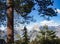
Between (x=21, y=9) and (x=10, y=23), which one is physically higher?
(x=21, y=9)

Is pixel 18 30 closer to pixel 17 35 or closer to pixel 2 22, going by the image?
pixel 17 35

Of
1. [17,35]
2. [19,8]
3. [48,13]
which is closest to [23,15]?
[19,8]

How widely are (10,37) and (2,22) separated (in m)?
2.31

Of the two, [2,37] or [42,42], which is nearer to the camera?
[42,42]

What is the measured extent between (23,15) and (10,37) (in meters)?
2.18

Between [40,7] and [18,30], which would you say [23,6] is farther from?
[18,30]

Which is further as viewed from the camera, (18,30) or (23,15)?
(18,30)

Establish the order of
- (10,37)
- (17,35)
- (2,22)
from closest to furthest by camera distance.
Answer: (10,37) < (2,22) < (17,35)

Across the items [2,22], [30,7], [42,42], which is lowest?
[42,42]

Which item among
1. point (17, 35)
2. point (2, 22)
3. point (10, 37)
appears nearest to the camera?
point (10, 37)

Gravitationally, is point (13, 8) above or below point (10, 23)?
above

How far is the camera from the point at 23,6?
70.8ft

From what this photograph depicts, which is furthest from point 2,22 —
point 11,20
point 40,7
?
point 40,7

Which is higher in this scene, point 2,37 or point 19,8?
point 19,8
